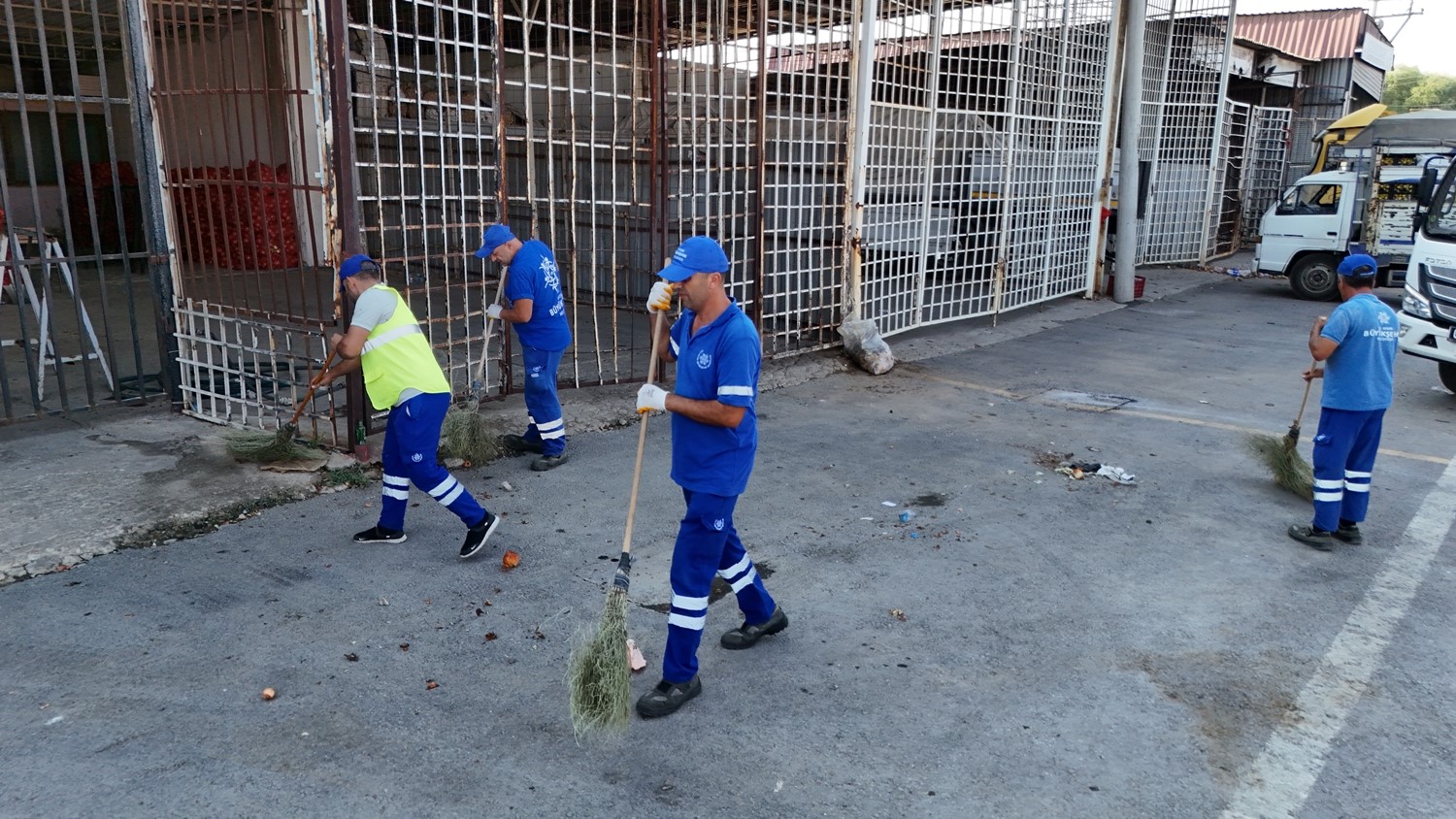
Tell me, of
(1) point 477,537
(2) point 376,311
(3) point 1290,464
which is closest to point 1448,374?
(3) point 1290,464

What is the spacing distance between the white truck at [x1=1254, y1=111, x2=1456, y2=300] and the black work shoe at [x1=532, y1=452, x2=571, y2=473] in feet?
42.7

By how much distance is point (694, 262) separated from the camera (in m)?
3.76

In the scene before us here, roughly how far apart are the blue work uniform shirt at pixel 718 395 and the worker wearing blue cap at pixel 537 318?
3.02 metres

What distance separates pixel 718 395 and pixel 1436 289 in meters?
8.58

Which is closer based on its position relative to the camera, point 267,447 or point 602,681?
point 602,681

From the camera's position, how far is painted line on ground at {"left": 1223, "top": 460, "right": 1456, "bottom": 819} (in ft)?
11.4

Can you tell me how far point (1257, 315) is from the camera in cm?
1459

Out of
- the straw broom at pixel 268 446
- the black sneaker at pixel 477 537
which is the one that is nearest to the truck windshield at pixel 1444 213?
the black sneaker at pixel 477 537

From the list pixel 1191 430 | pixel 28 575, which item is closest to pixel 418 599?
pixel 28 575

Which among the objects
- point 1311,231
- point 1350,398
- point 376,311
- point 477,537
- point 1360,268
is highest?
point 1360,268

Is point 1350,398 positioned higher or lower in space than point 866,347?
higher

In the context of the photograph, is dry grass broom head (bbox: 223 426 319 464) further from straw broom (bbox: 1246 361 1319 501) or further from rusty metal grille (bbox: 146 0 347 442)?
straw broom (bbox: 1246 361 1319 501)

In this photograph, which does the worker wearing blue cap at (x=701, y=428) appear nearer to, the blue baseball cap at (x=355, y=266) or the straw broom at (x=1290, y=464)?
the blue baseball cap at (x=355, y=266)

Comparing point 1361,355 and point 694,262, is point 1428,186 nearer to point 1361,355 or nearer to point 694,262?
point 1361,355
